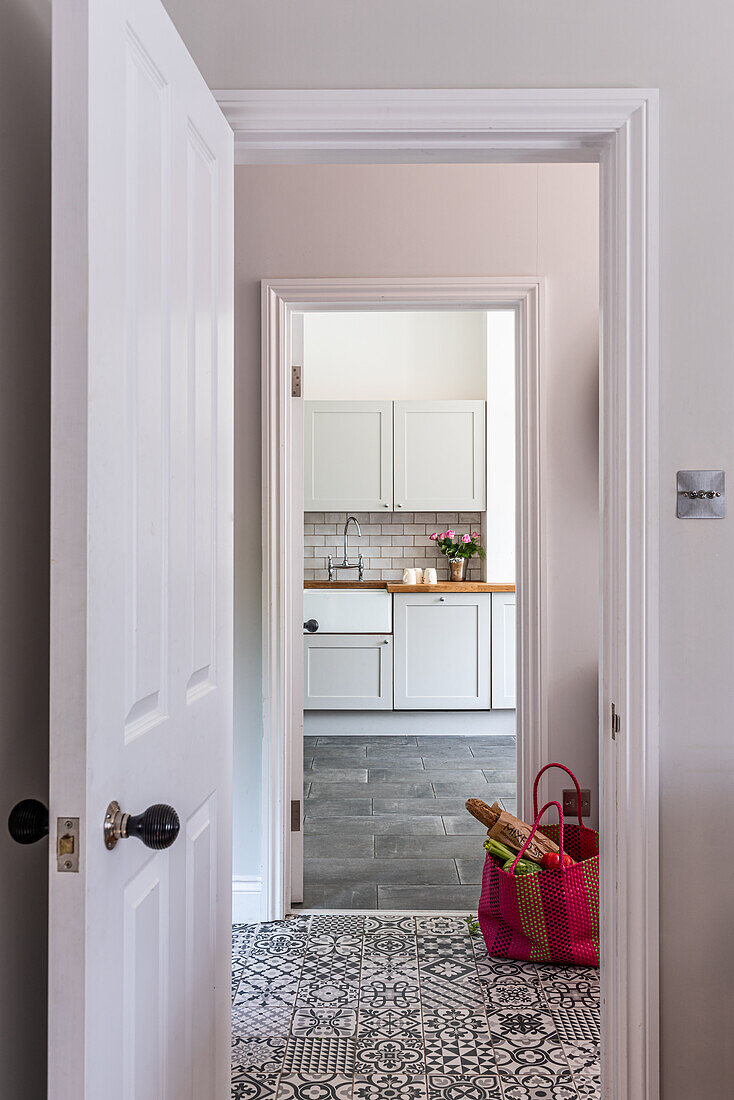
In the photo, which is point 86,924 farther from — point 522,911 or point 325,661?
point 325,661

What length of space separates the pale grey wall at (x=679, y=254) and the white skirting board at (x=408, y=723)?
3.95m

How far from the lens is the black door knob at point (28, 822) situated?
950 mm

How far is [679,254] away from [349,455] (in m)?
4.37

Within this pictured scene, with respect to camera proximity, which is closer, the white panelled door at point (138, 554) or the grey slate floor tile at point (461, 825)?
the white panelled door at point (138, 554)

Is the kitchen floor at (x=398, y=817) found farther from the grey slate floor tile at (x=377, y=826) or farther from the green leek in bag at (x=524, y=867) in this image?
the green leek in bag at (x=524, y=867)

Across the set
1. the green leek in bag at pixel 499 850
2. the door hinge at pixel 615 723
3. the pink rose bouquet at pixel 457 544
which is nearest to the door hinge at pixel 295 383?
the green leek in bag at pixel 499 850

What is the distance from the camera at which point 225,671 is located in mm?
1493

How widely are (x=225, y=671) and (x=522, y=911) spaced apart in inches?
58.0

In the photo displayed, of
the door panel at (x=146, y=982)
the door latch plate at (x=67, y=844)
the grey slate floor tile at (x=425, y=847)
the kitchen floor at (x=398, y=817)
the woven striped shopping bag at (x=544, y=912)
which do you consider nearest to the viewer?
the door latch plate at (x=67, y=844)

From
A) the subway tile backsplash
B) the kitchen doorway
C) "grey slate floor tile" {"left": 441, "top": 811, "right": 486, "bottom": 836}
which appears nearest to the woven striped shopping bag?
"grey slate floor tile" {"left": 441, "top": 811, "right": 486, "bottom": 836}

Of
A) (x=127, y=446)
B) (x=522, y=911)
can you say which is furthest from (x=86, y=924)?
(x=522, y=911)

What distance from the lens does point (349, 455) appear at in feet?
19.2

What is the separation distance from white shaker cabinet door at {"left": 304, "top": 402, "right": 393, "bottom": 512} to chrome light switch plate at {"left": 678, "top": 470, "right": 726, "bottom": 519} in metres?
4.35

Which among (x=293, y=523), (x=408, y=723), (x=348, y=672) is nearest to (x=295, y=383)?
(x=293, y=523)
